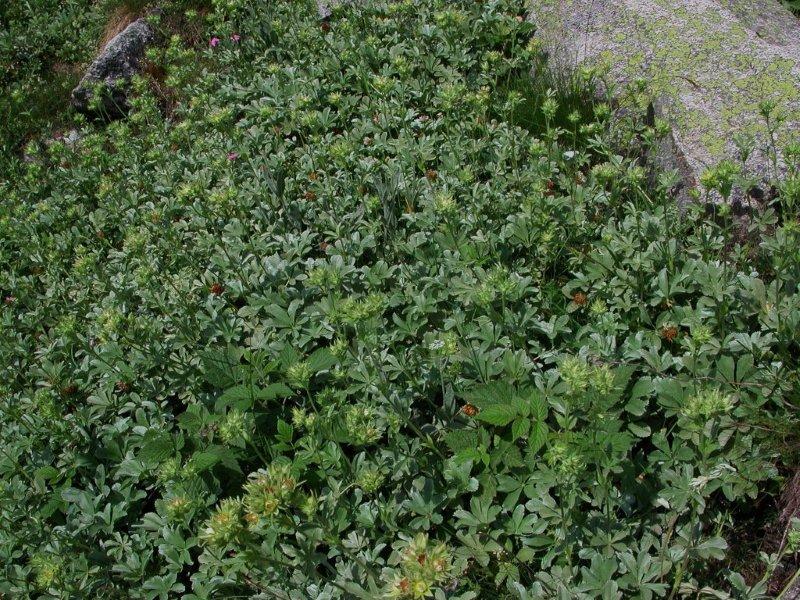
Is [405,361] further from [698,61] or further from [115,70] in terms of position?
[115,70]

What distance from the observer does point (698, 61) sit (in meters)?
4.46

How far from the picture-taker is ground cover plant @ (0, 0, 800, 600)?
2725mm

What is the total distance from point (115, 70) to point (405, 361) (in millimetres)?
5516

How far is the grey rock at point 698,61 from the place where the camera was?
4.04 meters

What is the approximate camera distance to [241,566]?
9.55ft

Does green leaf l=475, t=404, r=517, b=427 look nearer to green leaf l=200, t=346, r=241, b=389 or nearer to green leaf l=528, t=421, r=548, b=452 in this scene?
green leaf l=528, t=421, r=548, b=452

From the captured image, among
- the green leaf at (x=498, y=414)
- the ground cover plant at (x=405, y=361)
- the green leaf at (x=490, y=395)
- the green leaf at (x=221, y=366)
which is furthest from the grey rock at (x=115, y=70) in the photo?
the green leaf at (x=498, y=414)

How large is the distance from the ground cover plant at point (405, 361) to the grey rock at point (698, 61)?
25cm

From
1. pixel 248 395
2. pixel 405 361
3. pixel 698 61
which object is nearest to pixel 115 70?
pixel 248 395

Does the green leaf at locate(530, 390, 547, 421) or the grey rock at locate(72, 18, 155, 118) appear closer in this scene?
the green leaf at locate(530, 390, 547, 421)

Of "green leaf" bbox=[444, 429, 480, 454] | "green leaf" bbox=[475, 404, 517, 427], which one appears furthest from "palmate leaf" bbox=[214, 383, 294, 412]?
"green leaf" bbox=[475, 404, 517, 427]

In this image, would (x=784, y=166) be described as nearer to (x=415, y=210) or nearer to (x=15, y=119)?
(x=415, y=210)

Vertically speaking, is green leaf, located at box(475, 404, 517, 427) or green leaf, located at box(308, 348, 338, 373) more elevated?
green leaf, located at box(475, 404, 517, 427)

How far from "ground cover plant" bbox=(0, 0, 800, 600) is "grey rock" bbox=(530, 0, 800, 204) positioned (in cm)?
25
